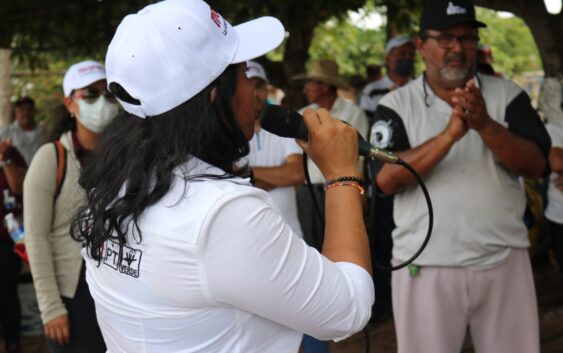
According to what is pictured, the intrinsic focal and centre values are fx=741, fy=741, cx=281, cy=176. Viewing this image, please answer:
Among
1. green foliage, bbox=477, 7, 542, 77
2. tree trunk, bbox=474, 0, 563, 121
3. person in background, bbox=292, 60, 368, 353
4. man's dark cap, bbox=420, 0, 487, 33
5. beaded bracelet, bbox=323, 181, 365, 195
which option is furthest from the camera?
green foliage, bbox=477, 7, 542, 77

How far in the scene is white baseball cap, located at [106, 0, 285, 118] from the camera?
157 cm

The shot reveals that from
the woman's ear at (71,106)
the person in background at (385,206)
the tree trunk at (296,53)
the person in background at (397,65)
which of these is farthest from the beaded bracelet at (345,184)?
the tree trunk at (296,53)

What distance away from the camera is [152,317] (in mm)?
1629

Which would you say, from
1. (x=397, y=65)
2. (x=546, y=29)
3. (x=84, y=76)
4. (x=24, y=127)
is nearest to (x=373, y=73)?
(x=397, y=65)

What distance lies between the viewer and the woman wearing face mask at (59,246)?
128 inches

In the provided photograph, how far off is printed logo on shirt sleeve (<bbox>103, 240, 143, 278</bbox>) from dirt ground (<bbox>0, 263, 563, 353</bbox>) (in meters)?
4.15

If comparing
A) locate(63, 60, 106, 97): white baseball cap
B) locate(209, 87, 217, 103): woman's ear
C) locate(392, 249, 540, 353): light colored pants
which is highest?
locate(209, 87, 217, 103): woman's ear

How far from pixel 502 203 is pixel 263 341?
1.75m

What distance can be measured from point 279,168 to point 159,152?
8.66 feet

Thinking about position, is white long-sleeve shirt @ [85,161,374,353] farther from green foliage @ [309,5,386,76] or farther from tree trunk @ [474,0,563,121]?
green foliage @ [309,5,386,76]

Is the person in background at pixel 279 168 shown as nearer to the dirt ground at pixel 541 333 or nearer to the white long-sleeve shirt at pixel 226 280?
the dirt ground at pixel 541 333

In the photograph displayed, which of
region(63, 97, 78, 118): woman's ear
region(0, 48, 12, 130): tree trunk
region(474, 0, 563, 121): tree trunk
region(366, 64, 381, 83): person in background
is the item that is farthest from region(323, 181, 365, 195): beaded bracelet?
region(0, 48, 12, 130): tree trunk

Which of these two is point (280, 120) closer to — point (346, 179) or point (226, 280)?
point (346, 179)

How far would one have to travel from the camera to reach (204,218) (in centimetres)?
150
